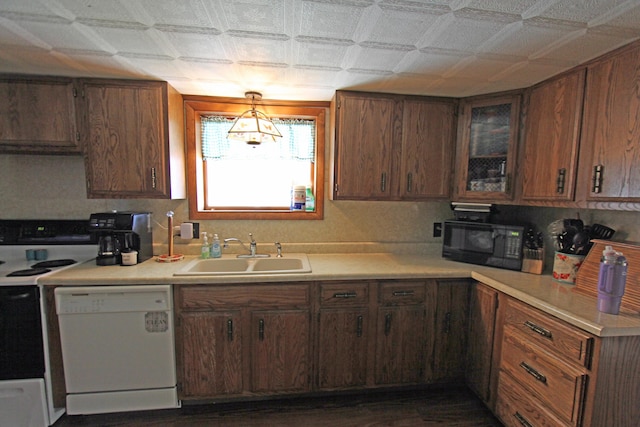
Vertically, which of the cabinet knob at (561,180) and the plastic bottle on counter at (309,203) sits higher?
the cabinet knob at (561,180)

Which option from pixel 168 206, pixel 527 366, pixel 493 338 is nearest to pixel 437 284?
pixel 493 338

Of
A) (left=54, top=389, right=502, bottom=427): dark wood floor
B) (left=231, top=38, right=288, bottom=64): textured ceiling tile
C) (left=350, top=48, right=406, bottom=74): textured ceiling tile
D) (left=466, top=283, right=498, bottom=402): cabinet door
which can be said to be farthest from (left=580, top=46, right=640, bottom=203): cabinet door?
(left=231, top=38, right=288, bottom=64): textured ceiling tile

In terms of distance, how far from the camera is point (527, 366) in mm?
1445

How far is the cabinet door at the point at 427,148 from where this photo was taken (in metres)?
2.05

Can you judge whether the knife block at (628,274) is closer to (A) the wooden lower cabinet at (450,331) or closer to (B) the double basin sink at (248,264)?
(A) the wooden lower cabinet at (450,331)

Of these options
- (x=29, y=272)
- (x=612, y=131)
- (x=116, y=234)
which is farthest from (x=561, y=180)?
(x=29, y=272)

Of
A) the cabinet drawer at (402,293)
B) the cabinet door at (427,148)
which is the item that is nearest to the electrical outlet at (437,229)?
the cabinet door at (427,148)

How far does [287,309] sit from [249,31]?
5.06ft

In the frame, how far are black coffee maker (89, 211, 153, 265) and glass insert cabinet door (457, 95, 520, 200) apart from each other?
7.76ft

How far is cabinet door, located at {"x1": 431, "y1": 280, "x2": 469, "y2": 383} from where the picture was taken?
1.89 meters

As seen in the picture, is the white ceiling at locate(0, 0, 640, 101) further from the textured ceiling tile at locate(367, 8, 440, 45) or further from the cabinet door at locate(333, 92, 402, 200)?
the cabinet door at locate(333, 92, 402, 200)

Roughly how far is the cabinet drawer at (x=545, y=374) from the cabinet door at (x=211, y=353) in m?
1.60

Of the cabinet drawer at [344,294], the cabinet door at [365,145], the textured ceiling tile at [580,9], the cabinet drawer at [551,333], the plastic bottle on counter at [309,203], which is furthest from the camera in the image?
the plastic bottle on counter at [309,203]

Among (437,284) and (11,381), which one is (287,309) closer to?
(437,284)
